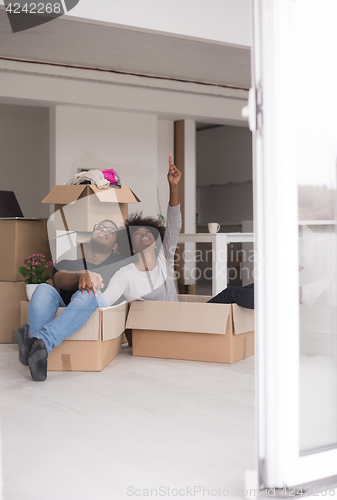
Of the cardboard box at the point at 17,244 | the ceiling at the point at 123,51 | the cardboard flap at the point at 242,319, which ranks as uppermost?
the ceiling at the point at 123,51

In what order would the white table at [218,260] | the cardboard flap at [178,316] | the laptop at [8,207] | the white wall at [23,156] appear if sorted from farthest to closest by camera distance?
the white wall at [23,156] → the laptop at [8,207] → the white table at [218,260] → the cardboard flap at [178,316]

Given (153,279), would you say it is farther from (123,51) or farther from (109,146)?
(109,146)

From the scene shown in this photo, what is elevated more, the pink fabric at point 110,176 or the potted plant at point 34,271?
the pink fabric at point 110,176

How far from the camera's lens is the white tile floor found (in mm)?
1332

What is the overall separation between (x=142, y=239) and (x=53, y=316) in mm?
711

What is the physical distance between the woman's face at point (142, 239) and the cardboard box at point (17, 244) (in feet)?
2.46

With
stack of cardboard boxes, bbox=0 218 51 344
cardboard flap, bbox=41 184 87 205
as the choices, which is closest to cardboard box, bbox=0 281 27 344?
stack of cardboard boxes, bbox=0 218 51 344

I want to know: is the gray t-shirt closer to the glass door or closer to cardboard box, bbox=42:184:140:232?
cardboard box, bbox=42:184:140:232

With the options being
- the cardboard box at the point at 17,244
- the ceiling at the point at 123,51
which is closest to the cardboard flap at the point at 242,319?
the cardboard box at the point at 17,244

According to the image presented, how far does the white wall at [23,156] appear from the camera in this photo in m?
6.97

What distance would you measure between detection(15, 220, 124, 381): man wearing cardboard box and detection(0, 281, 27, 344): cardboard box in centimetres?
66

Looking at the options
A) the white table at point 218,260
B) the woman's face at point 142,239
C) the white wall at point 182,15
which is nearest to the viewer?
the woman's face at point 142,239

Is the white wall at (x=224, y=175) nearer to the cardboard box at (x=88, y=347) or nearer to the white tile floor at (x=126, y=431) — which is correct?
the cardboard box at (x=88, y=347)

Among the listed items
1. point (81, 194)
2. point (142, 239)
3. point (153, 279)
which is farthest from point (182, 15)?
point (153, 279)
